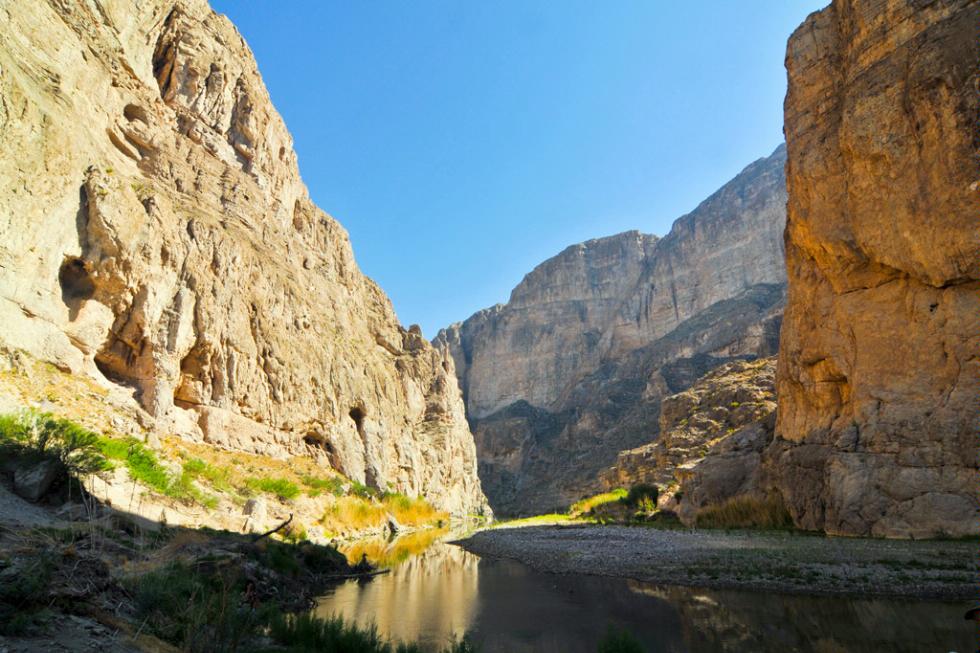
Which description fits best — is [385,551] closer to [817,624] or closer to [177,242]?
[817,624]

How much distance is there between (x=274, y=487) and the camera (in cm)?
2211

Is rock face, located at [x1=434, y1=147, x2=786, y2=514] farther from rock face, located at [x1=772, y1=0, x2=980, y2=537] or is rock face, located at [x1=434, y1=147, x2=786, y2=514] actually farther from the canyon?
rock face, located at [x1=772, y1=0, x2=980, y2=537]

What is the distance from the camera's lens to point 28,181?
18.2 metres

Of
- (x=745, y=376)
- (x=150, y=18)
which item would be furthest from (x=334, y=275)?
(x=745, y=376)

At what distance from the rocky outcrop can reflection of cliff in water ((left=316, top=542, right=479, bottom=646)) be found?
50.7 ft

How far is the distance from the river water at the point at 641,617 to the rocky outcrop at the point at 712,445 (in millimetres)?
15362

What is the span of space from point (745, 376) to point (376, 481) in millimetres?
29830

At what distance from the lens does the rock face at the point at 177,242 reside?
1898 centimetres

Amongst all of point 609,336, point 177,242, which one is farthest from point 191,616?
point 609,336

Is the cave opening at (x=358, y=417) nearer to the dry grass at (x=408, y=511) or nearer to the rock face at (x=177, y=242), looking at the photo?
the rock face at (x=177, y=242)

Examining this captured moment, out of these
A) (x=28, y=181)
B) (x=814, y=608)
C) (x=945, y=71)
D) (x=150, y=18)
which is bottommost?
(x=814, y=608)

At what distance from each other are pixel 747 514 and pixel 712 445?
10263 millimetres

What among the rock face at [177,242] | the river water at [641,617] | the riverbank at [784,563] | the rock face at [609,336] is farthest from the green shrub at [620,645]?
the rock face at [609,336]

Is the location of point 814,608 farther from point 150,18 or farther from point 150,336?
point 150,18
